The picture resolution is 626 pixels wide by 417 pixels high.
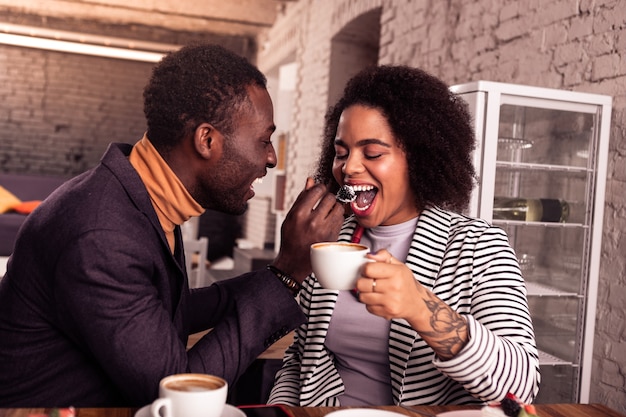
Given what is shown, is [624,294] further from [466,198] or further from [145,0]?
[145,0]

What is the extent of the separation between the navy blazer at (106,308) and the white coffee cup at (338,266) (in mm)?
203

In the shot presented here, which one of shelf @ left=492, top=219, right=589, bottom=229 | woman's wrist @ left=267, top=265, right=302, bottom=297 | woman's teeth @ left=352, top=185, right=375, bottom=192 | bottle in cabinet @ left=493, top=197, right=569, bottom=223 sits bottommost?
woman's wrist @ left=267, top=265, right=302, bottom=297

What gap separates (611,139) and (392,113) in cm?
128

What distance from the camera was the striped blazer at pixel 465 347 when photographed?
1.21 metres

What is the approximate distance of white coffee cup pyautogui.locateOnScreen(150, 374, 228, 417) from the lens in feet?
2.62

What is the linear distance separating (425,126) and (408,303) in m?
0.72

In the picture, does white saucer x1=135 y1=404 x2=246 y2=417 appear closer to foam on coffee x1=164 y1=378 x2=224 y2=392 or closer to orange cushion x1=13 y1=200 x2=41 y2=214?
foam on coffee x1=164 y1=378 x2=224 y2=392

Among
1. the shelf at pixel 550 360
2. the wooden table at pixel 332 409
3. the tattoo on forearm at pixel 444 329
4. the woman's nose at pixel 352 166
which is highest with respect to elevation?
the woman's nose at pixel 352 166

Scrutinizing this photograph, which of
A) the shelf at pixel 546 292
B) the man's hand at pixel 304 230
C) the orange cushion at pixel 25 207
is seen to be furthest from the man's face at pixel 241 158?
the orange cushion at pixel 25 207

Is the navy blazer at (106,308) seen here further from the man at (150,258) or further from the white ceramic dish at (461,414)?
the white ceramic dish at (461,414)

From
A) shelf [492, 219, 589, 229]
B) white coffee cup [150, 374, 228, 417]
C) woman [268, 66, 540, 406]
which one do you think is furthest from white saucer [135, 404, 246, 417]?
shelf [492, 219, 589, 229]

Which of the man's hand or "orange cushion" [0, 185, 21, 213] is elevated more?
the man's hand

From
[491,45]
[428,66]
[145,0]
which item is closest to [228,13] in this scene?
[145,0]

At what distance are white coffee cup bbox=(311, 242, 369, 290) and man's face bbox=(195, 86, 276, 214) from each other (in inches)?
15.4
